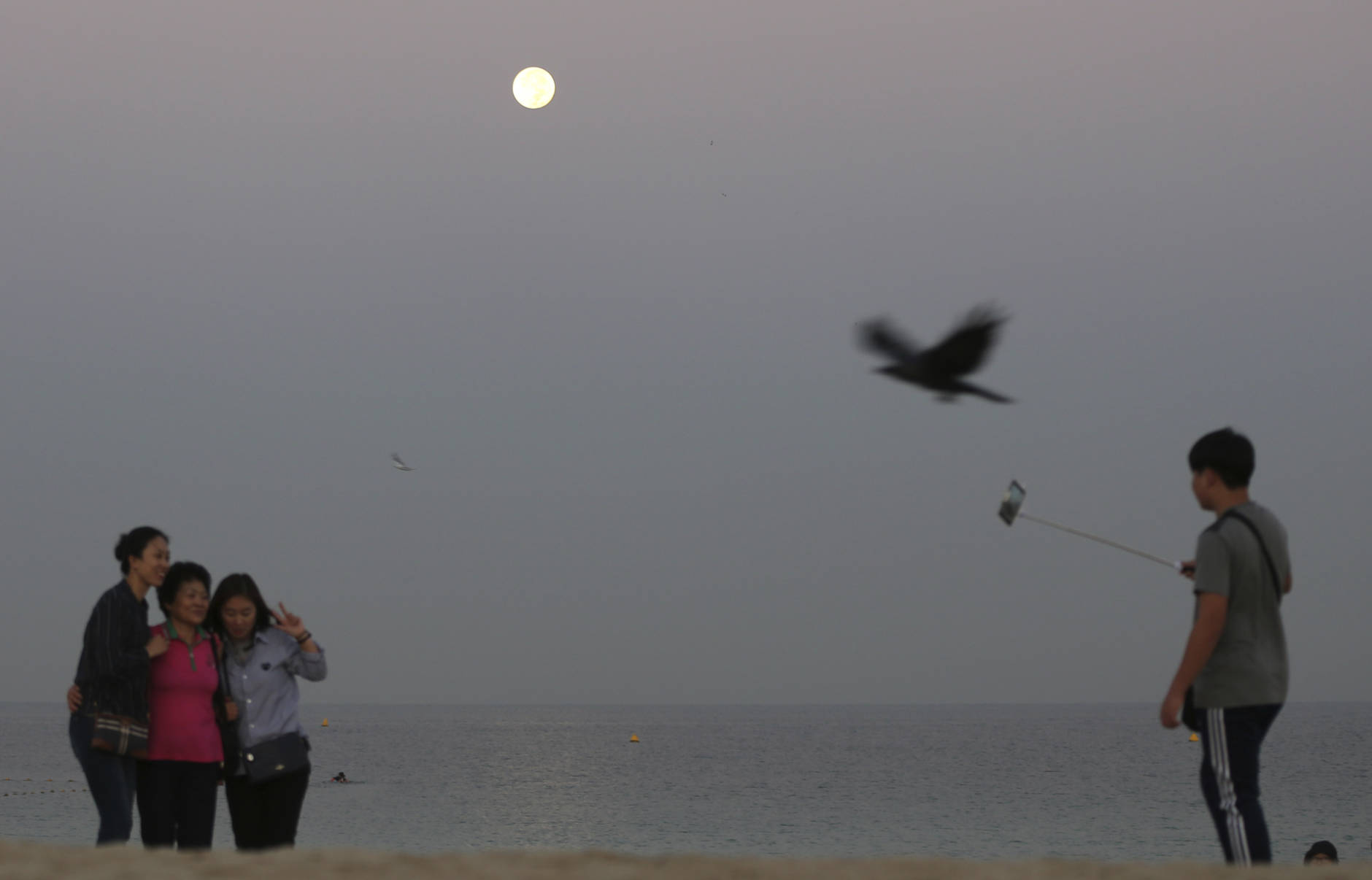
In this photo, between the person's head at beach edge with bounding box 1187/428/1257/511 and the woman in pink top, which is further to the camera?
the woman in pink top

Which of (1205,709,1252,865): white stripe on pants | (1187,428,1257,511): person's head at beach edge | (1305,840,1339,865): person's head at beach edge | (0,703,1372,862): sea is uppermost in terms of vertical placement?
(1187,428,1257,511): person's head at beach edge

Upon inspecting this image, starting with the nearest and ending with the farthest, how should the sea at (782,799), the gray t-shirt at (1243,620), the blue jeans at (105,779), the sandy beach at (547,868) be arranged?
the sandy beach at (547,868), the gray t-shirt at (1243,620), the blue jeans at (105,779), the sea at (782,799)

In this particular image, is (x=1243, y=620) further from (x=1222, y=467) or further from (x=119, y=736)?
(x=119, y=736)

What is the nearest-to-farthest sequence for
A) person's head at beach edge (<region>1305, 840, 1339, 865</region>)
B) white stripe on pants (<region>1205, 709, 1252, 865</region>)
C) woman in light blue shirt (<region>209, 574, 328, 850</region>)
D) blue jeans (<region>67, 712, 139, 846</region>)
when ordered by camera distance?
white stripe on pants (<region>1205, 709, 1252, 865</region>) → blue jeans (<region>67, 712, 139, 846</region>) → woman in light blue shirt (<region>209, 574, 328, 850</region>) → person's head at beach edge (<region>1305, 840, 1339, 865</region>)

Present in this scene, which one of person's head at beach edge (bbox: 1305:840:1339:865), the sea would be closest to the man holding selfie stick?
person's head at beach edge (bbox: 1305:840:1339:865)

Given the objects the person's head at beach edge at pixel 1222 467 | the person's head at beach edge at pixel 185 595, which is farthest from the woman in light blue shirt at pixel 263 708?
the person's head at beach edge at pixel 1222 467

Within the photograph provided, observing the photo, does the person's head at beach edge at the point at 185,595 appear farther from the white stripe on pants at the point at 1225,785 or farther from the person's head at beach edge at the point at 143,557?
the white stripe on pants at the point at 1225,785

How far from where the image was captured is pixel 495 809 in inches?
1699

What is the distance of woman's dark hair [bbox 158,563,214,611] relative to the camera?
15.2 ft

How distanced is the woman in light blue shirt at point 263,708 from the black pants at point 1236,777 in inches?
123

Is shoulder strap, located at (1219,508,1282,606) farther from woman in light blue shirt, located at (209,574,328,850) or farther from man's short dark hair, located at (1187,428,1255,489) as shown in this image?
woman in light blue shirt, located at (209,574,328,850)

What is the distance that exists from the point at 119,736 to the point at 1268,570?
150 inches

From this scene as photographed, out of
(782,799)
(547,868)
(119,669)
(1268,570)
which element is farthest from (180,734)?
(782,799)

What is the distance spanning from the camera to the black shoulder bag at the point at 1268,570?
3.83 meters
